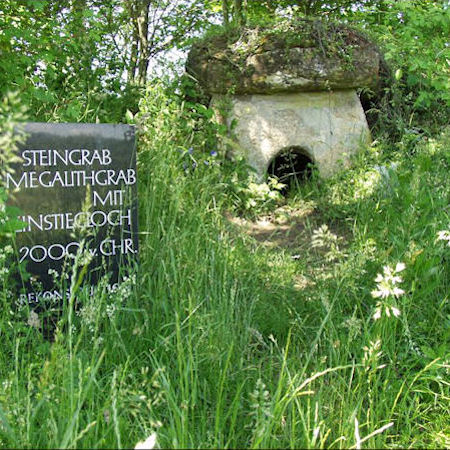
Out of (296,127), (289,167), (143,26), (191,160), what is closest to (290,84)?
(296,127)

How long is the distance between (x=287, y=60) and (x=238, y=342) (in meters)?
3.28

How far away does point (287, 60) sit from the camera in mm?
5059

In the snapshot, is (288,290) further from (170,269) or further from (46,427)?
(46,427)

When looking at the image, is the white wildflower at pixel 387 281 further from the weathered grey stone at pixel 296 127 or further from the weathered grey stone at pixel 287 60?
the weathered grey stone at pixel 287 60

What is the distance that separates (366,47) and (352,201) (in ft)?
5.35

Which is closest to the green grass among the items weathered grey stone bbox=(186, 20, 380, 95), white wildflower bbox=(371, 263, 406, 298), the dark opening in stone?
white wildflower bbox=(371, 263, 406, 298)

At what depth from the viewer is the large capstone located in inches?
200

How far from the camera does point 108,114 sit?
481cm

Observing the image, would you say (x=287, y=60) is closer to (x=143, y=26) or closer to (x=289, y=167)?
(x=289, y=167)

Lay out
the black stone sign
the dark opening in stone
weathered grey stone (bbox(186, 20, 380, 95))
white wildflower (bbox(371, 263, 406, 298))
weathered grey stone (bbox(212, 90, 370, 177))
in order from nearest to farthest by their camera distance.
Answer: white wildflower (bbox(371, 263, 406, 298)) < the black stone sign < weathered grey stone (bbox(186, 20, 380, 95)) < weathered grey stone (bbox(212, 90, 370, 177)) < the dark opening in stone

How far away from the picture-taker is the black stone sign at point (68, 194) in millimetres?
2939

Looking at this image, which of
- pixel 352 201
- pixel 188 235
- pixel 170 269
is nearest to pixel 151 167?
pixel 188 235

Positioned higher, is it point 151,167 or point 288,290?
point 151,167

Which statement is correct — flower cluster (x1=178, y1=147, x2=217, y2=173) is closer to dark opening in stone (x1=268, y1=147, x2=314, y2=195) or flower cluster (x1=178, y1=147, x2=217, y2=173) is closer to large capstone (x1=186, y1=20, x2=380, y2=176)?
large capstone (x1=186, y1=20, x2=380, y2=176)
